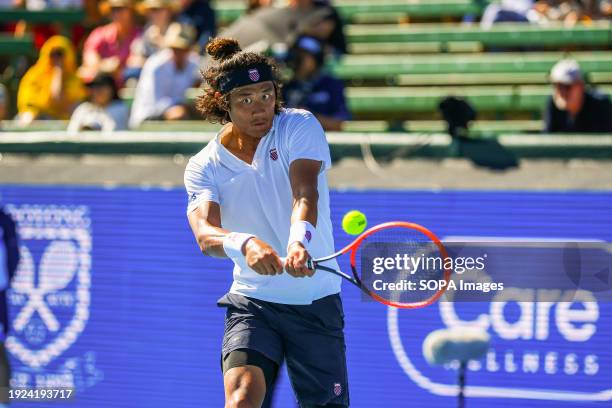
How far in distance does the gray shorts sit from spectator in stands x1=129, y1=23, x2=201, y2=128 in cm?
395

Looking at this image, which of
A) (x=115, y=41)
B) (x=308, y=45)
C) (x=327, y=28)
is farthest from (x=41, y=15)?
(x=308, y=45)

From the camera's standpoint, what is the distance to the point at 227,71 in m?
4.68

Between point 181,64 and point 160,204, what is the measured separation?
2.39 m

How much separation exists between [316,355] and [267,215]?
0.64 metres

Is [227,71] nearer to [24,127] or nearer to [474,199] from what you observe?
[474,199]

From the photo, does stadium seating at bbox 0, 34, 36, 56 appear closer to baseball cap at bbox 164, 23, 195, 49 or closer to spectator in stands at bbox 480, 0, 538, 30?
baseball cap at bbox 164, 23, 195, 49

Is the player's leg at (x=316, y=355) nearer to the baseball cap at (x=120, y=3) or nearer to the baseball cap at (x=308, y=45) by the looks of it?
the baseball cap at (x=308, y=45)

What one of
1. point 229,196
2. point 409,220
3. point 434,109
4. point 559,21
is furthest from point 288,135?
point 559,21

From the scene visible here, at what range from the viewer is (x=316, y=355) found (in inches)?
185

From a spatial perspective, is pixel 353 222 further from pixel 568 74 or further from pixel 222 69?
pixel 568 74

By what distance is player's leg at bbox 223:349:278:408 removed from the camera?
14.6 ft

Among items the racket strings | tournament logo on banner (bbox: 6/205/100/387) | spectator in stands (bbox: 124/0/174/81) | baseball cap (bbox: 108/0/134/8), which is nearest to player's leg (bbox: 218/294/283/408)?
the racket strings

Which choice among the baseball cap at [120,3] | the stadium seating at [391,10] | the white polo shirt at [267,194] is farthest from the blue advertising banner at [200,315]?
the stadium seating at [391,10]

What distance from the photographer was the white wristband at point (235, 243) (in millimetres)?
4301
